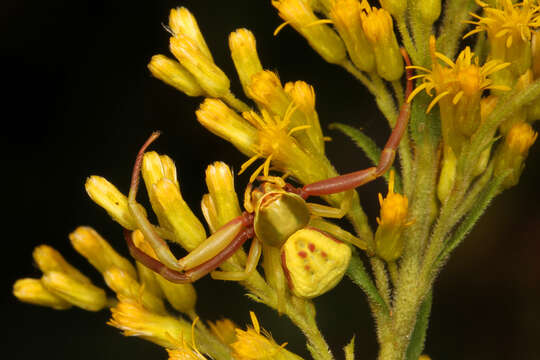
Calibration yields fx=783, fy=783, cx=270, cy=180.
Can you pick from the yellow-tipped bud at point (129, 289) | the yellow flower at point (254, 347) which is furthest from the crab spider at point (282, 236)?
the yellow-tipped bud at point (129, 289)

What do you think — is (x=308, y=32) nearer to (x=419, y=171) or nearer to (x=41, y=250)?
(x=419, y=171)

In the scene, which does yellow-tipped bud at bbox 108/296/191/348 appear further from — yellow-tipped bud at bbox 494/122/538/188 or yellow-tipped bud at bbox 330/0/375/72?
yellow-tipped bud at bbox 494/122/538/188

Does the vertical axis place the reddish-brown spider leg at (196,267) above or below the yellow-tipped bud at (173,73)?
below

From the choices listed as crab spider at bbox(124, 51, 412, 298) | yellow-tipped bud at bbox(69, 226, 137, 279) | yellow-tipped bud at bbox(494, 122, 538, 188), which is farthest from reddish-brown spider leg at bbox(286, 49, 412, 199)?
yellow-tipped bud at bbox(69, 226, 137, 279)

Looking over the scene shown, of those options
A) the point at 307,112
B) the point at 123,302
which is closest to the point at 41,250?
the point at 123,302

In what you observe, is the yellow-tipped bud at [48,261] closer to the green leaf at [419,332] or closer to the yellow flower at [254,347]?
the yellow flower at [254,347]
